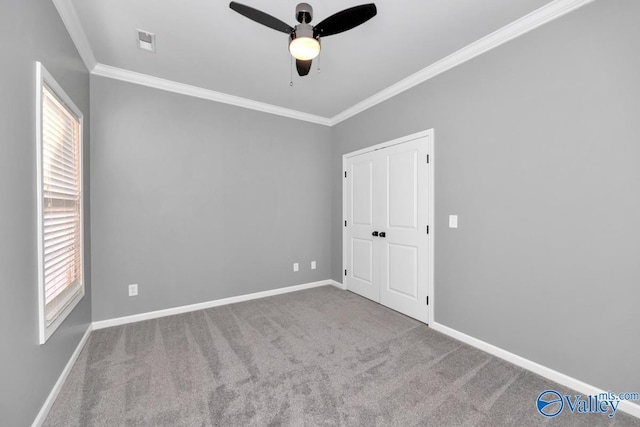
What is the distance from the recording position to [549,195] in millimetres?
2047

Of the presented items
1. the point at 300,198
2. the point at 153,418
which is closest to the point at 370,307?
the point at 300,198

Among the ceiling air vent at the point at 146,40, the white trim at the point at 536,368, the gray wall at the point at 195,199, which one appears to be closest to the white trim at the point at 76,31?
the gray wall at the point at 195,199

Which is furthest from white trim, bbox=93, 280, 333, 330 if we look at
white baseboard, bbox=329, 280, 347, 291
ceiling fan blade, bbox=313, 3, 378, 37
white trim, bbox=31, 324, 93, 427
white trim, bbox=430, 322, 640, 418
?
ceiling fan blade, bbox=313, 3, 378, 37

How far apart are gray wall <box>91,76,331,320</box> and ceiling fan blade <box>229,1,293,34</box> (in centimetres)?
200

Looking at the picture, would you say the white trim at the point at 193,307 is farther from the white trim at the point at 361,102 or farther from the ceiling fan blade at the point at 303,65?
the ceiling fan blade at the point at 303,65

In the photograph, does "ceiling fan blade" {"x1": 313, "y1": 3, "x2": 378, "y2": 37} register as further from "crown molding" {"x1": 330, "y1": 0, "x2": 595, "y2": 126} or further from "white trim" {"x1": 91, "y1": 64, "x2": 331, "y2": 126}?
"white trim" {"x1": 91, "y1": 64, "x2": 331, "y2": 126}

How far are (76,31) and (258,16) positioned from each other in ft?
5.71

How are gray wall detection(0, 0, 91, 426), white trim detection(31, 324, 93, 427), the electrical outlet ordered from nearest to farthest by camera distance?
1. gray wall detection(0, 0, 91, 426)
2. white trim detection(31, 324, 93, 427)
3. the electrical outlet

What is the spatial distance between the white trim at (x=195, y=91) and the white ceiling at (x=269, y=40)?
0.28 feet

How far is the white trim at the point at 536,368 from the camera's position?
5.61 feet

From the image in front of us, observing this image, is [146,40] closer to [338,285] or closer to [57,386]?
[57,386]

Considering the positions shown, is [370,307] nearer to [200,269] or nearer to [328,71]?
[200,269]

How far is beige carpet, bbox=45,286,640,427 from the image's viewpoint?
1656mm

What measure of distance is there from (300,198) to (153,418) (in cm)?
304
